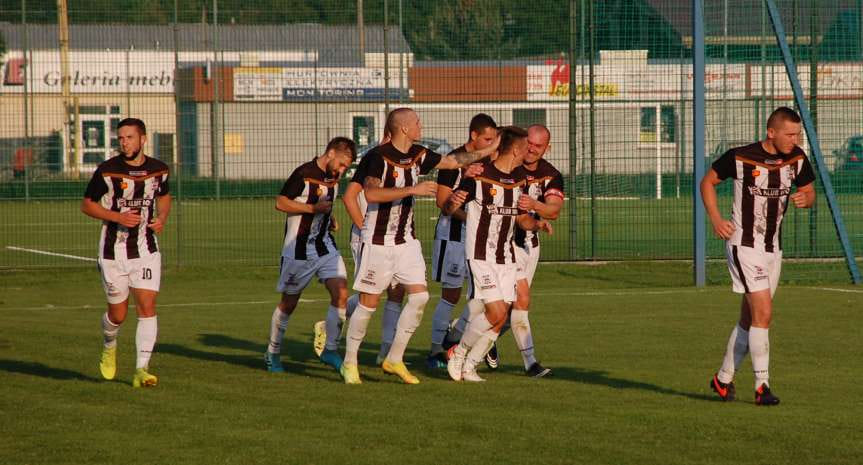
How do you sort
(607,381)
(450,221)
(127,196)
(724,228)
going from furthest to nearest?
(450,221)
(607,381)
(127,196)
(724,228)

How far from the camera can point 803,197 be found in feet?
31.7

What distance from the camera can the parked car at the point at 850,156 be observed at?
23234mm

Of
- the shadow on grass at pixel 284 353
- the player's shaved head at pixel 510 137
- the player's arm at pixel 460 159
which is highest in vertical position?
the player's shaved head at pixel 510 137

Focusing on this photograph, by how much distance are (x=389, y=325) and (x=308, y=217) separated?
1188 mm

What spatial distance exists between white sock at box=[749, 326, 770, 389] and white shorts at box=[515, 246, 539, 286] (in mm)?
2350


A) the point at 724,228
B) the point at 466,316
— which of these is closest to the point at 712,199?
the point at 724,228

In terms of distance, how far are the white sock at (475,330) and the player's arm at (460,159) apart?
1.22 metres

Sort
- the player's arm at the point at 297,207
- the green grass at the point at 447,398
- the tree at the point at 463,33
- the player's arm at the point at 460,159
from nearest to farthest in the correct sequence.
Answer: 1. the green grass at the point at 447,398
2. the player's arm at the point at 460,159
3. the player's arm at the point at 297,207
4. the tree at the point at 463,33

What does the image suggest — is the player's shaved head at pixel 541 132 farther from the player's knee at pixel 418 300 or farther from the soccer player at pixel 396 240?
the player's knee at pixel 418 300

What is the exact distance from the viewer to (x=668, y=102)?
23.4m

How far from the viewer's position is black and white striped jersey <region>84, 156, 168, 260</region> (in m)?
10.6

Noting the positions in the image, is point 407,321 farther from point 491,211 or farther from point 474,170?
point 474,170

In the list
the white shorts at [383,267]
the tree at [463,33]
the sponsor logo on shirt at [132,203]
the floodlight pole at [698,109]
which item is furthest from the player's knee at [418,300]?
the tree at [463,33]

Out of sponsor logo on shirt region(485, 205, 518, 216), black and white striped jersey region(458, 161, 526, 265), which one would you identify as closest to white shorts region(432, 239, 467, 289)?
black and white striped jersey region(458, 161, 526, 265)
